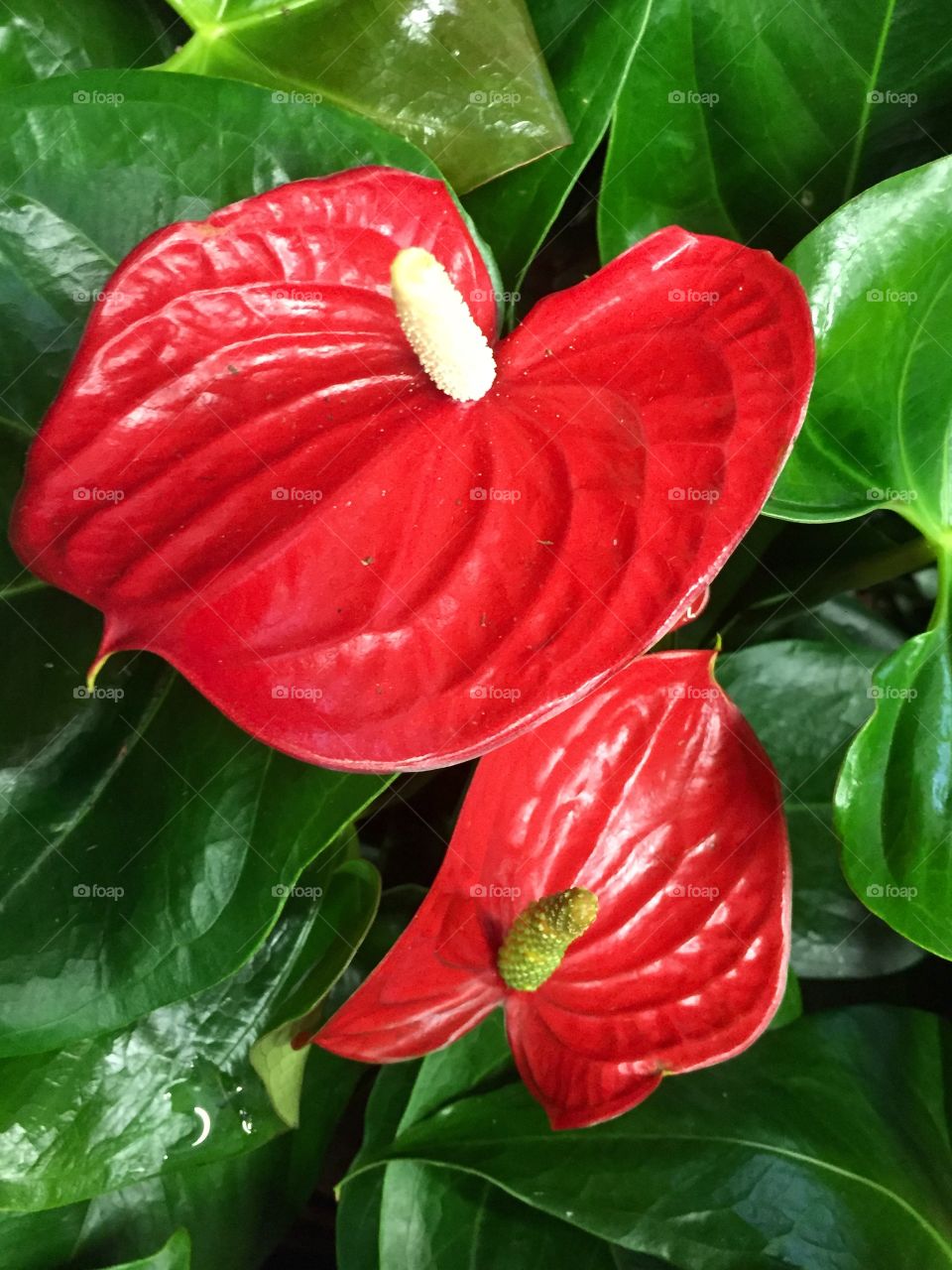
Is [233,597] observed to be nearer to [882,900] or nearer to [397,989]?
[397,989]

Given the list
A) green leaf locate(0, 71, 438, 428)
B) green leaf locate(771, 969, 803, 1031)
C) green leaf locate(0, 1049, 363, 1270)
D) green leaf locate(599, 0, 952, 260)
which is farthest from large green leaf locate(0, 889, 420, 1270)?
green leaf locate(599, 0, 952, 260)

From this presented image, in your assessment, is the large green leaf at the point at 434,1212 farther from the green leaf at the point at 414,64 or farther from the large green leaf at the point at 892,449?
the green leaf at the point at 414,64

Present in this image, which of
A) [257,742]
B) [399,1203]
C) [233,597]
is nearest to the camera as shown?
[233,597]

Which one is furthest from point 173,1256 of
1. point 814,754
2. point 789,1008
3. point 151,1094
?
point 814,754

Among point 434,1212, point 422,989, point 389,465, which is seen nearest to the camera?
point 389,465

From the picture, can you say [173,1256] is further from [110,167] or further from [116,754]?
[110,167]

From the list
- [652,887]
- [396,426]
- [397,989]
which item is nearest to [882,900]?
[652,887]

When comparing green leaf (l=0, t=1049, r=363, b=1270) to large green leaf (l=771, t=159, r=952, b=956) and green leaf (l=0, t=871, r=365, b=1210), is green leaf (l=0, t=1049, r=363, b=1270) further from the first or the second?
large green leaf (l=771, t=159, r=952, b=956)
